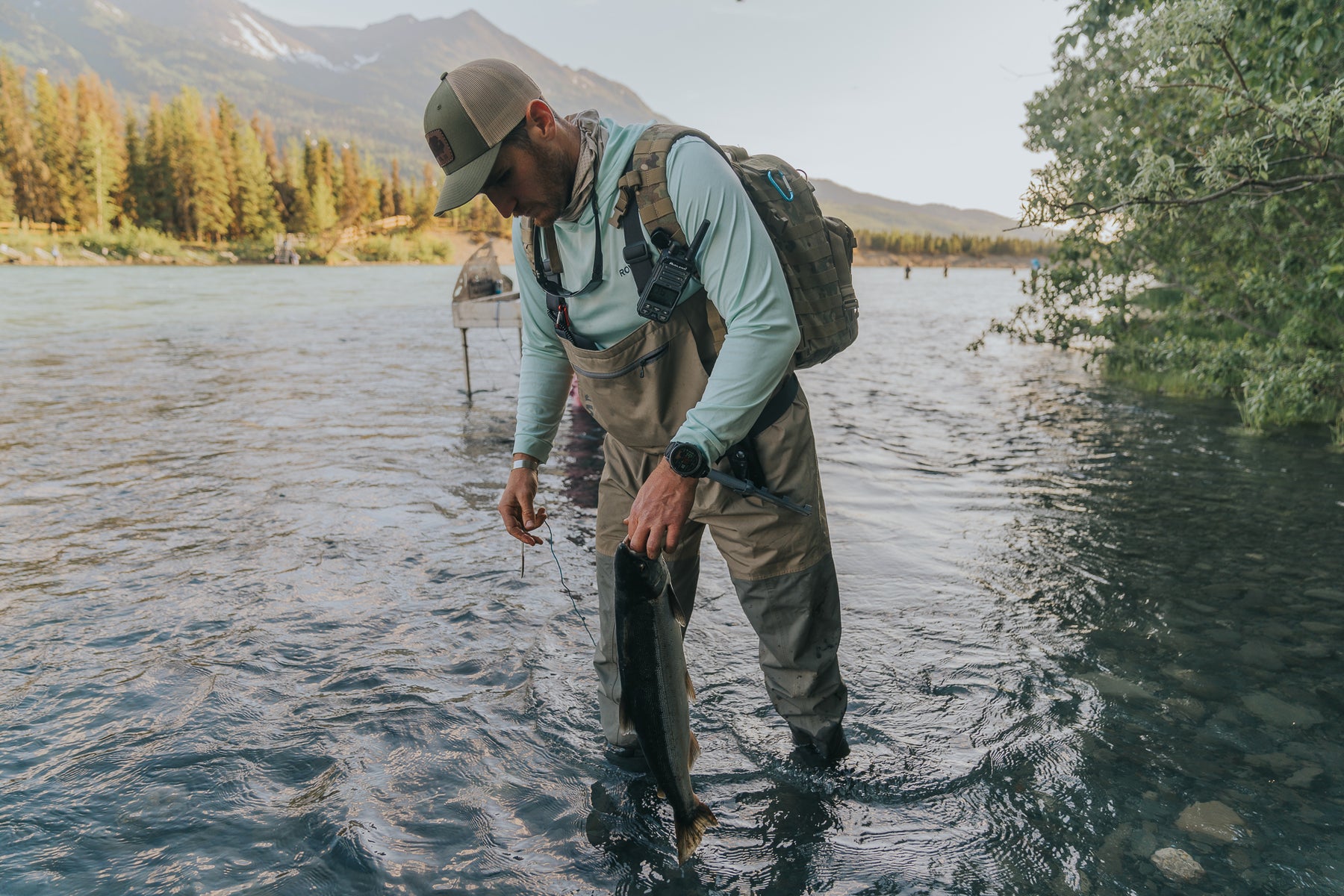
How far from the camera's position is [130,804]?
3.32m

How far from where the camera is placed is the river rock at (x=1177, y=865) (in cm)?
290

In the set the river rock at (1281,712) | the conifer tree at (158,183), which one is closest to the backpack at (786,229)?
the river rock at (1281,712)

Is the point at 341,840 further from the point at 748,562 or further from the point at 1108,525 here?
the point at 1108,525

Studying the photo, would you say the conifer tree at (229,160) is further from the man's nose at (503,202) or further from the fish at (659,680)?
the fish at (659,680)

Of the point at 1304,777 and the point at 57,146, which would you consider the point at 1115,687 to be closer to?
the point at 1304,777

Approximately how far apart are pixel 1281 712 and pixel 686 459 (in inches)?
145

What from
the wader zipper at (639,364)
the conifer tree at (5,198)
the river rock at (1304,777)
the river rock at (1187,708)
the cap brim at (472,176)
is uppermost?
the conifer tree at (5,198)

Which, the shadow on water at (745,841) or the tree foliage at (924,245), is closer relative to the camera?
the shadow on water at (745,841)

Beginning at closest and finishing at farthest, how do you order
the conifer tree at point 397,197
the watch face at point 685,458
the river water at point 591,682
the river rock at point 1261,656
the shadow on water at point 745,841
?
the watch face at point 685,458 < the shadow on water at point 745,841 < the river water at point 591,682 < the river rock at point 1261,656 < the conifer tree at point 397,197

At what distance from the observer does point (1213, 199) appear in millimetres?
7301

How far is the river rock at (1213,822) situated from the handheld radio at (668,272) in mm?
2863

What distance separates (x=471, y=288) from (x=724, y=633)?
9.01 m

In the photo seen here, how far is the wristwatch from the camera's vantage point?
232cm

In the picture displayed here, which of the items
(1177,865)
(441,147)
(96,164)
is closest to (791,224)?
(441,147)
